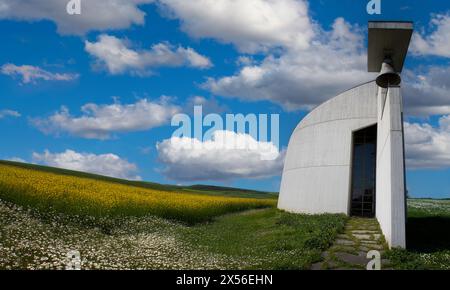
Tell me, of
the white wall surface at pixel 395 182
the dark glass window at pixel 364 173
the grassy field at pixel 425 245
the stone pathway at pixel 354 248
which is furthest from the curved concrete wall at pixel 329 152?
the white wall surface at pixel 395 182

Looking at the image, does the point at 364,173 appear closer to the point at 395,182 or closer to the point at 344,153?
the point at 344,153

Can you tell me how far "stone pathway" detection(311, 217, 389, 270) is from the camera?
11234mm

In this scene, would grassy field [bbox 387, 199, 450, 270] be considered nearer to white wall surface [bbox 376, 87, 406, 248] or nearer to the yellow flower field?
white wall surface [bbox 376, 87, 406, 248]

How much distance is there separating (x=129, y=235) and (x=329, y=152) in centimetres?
1151

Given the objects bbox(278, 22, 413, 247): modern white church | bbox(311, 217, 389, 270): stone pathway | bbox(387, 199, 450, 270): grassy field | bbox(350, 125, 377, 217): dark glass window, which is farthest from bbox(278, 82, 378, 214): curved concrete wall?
bbox(311, 217, 389, 270): stone pathway

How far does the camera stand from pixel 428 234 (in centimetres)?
1814

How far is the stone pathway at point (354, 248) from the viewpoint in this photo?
1123 cm

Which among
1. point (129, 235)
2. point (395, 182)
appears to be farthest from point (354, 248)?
point (129, 235)

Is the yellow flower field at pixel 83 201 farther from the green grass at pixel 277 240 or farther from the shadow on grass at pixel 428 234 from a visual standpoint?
the shadow on grass at pixel 428 234

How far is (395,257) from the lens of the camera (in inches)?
468

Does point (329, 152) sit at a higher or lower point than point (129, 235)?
higher
